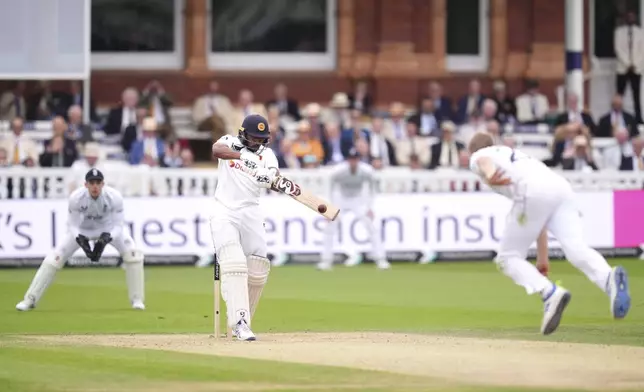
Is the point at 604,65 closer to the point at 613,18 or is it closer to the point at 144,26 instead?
the point at 613,18

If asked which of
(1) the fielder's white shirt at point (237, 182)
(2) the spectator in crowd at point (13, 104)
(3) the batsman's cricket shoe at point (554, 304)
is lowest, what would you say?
(3) the batsman's cricket shoe at point (554, 304)

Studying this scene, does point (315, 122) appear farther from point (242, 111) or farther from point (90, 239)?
point (90, 239)

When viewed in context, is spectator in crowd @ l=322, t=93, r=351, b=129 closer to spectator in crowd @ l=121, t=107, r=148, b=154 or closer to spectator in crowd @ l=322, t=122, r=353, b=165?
spectator in crowd @ l=322, t=122, r=353, b=165

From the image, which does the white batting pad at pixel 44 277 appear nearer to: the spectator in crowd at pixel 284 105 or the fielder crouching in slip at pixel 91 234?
the fielder crouching in slip at pixel 91 234

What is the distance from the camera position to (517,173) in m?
15.1

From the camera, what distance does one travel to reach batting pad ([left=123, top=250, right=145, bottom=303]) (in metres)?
19.2

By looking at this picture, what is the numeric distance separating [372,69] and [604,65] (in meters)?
4.61

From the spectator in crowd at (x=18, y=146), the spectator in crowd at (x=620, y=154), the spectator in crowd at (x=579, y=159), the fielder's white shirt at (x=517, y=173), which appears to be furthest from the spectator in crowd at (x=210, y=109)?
the fielder's white shirt at (x=517, y=173)

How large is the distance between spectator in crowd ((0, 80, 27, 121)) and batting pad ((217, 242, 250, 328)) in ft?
44.8

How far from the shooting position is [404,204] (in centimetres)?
2591

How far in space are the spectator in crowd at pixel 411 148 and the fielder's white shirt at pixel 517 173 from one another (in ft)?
40.2

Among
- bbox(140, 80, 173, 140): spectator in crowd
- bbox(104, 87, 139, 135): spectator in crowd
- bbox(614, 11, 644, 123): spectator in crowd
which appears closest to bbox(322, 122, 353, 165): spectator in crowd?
bbox(140, 80, 173, 140): spectator in crowd

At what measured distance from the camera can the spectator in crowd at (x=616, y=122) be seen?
29781 millimetres

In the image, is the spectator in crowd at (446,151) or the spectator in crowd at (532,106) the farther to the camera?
the spectator in crowd at (532,106)
